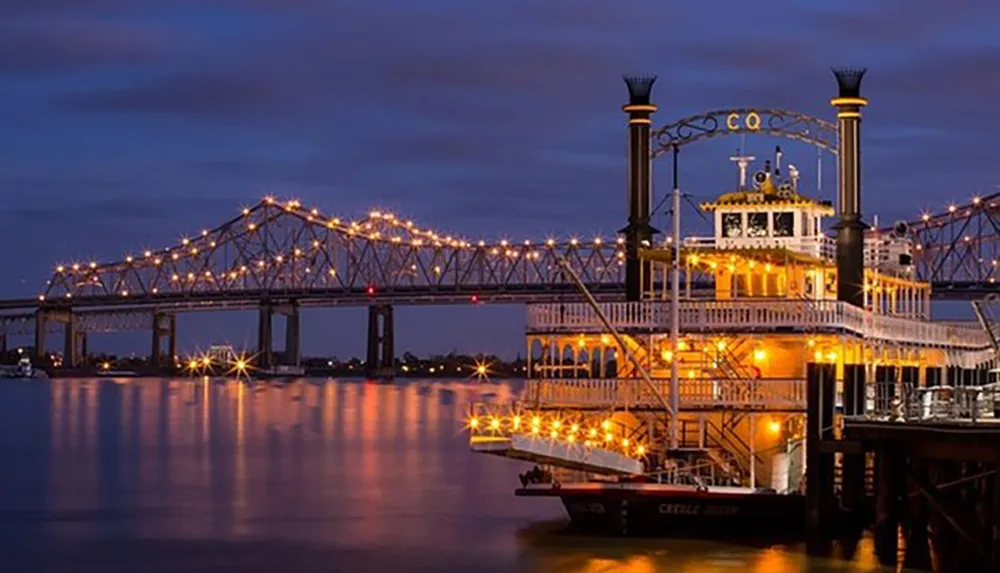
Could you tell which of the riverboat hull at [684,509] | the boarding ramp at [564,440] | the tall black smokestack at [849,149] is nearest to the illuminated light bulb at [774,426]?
the riverboat hull at [684,509]

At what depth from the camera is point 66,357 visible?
17938 cm

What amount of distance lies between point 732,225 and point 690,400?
210 inches

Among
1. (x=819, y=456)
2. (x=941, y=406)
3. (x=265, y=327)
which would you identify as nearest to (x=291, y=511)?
(x=819, y=456)

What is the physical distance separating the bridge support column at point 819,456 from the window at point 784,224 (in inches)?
257

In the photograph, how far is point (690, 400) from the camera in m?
29.4

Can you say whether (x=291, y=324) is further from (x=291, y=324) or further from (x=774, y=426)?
(x=774, y=426)

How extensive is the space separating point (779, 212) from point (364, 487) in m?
14.9

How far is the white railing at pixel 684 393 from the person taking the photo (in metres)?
29.4

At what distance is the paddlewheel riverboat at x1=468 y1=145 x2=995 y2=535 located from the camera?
28.2 m

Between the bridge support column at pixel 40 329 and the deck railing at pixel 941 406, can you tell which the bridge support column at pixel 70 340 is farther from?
the deck railing at pixel 941 406

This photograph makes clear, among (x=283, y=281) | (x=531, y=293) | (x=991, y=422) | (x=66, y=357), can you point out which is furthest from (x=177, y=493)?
(x=66, y=357)

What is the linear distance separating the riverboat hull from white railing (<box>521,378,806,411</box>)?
65.1 inches

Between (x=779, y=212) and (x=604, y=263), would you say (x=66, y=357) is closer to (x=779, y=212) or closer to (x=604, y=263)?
(x=604, y=263)

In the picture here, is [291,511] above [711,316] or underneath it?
underneath
